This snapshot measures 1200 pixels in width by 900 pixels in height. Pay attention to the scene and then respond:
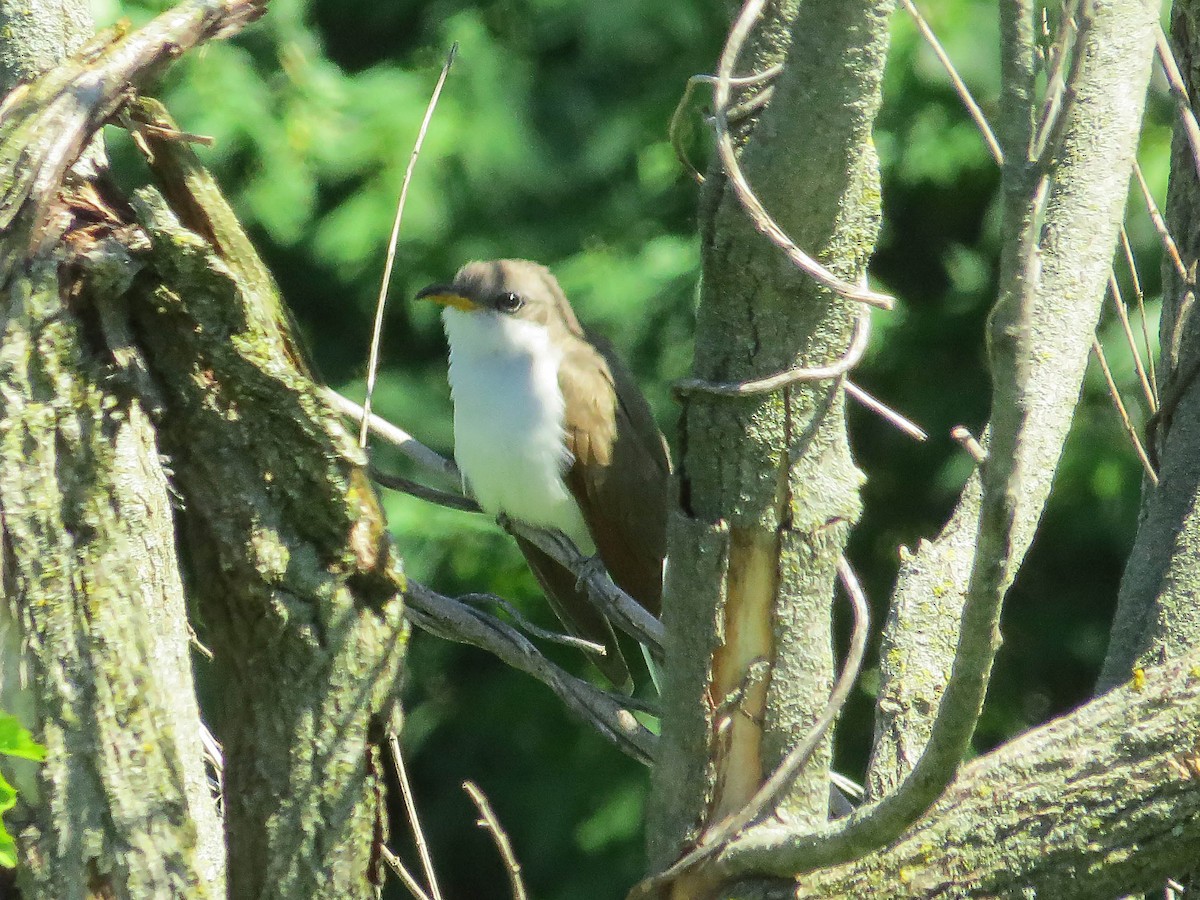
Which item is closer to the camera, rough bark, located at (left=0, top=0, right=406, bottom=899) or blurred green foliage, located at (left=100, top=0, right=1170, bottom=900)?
rough bark, located at (left=0, top=0, right=406, bottom=899)

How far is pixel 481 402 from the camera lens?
4.44m

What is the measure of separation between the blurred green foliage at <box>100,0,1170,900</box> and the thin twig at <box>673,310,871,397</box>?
3.56 meters

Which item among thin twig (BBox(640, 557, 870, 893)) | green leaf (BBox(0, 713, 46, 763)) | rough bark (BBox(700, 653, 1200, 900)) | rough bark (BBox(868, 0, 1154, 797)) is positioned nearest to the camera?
green leaf (BBox(0, 713, 46, 763))

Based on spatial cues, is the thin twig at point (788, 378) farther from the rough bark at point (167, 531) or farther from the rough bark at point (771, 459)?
the rough bark at point (167, 531)

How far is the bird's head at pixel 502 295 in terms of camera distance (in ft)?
14.9

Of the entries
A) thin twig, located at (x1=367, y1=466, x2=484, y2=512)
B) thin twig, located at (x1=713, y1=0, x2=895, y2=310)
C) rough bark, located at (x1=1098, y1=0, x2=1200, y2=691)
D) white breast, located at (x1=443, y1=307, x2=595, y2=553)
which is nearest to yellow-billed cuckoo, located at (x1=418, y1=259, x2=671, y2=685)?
white breast, located at (x1=443, y1=307, x2=595, y2=553)

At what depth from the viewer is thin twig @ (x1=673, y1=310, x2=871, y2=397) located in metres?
1.93

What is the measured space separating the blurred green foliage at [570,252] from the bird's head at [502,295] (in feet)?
3.50

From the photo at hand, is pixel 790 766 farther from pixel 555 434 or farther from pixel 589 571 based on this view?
pixel 555 434

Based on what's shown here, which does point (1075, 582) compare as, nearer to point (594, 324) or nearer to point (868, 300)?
point (594, 324)

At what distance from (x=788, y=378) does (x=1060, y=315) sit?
0.82m

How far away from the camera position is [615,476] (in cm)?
438

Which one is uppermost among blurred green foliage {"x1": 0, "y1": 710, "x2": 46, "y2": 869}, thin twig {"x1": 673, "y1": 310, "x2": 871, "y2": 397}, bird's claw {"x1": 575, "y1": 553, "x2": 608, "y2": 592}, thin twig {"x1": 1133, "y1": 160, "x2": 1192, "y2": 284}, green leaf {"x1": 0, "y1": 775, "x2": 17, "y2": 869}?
thin twig {"x1": 1133, "y1": 160, "x2": 1192, "y2": 284}

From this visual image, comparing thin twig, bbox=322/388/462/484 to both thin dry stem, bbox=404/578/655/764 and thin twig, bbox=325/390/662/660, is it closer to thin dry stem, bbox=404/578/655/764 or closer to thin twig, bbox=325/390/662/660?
thin twig, bbox=325/390/662/660
